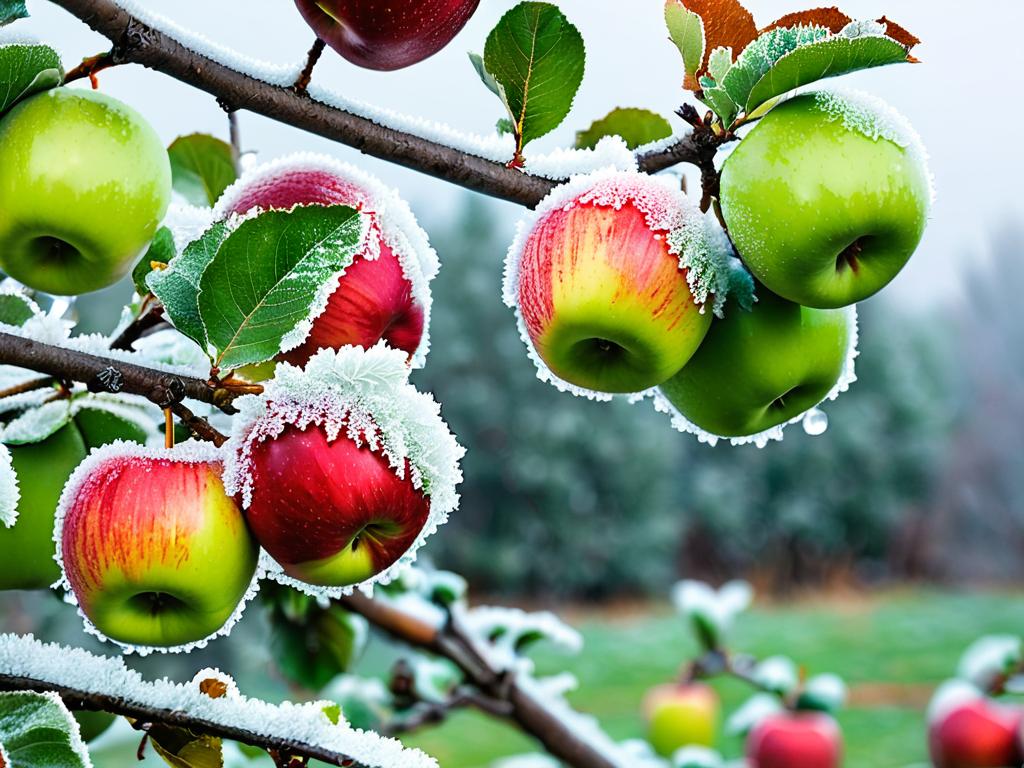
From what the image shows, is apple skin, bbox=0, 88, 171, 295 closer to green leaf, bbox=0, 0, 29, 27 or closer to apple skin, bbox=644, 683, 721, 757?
green leaf, bbox=0, 0, 29, 27

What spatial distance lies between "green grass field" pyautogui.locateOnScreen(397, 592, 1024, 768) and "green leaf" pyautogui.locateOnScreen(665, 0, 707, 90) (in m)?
4.72

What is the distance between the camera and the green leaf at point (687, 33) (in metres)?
0.44

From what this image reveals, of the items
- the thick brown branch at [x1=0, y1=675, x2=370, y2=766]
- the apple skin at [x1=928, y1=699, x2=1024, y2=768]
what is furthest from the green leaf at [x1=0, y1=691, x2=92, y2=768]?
the apple skin at [x1=928, y1=699, x2=1024, y2=768]

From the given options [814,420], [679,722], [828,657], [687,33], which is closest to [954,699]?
[679,722]

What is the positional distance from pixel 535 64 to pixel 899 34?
159 mm

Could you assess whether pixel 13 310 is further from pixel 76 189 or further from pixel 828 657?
pixel 828 657

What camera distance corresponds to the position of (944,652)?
7.05 meters

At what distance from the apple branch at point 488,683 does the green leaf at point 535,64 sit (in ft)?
1.65

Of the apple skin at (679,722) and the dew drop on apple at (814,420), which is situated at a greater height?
the apple skin at (679,722)

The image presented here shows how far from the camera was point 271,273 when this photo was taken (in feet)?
1.26

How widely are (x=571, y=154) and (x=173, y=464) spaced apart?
0.79 feet

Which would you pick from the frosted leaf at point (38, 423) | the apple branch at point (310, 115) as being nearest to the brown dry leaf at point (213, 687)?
the frosted leaf at point (38, 423)

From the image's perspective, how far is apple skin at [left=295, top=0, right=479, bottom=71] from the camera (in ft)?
1.43

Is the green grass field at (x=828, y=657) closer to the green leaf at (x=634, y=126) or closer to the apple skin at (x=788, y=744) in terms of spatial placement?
the apple skin at (x=788, y=744)
